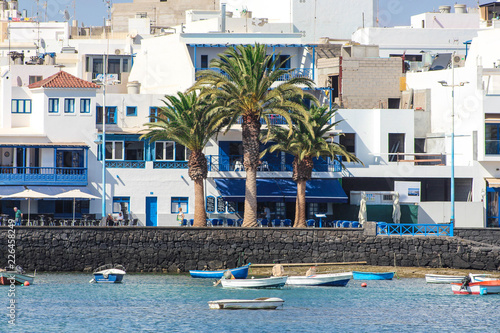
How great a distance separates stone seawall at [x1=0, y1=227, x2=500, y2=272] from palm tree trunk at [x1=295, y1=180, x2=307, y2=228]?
2.22 meters

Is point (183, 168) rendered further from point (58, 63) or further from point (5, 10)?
point (5, 10)

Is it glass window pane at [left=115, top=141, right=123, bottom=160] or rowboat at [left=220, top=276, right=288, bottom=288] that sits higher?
glass window pane at [left=115, top=141, right=123, bottom=160]

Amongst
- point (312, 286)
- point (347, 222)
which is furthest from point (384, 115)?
point (312, 286)

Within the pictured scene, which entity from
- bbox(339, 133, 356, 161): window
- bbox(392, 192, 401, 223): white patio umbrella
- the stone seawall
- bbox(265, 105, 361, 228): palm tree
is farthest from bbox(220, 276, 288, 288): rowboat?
bbox(339, 133, 356, 161): window

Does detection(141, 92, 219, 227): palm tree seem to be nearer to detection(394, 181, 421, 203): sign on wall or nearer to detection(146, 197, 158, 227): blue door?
detection(146, 197, 158, 227): blue door

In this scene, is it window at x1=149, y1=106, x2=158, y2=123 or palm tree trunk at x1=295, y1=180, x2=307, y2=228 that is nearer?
palm tree trunk at x1=295, y1=180, x2=307, y2=228

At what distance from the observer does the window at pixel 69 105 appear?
2628 inches

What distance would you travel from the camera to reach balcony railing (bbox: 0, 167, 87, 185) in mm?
64500

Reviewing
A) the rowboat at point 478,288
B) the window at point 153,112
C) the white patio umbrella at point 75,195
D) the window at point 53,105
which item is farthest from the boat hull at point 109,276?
the rowboat at point 478,288

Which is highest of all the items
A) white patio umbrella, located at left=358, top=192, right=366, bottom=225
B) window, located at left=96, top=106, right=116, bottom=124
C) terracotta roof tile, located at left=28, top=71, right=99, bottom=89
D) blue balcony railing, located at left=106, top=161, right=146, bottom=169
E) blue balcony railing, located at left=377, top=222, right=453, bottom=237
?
terracotta roof tile, located at left=28, top=71, right=99, bottom=89

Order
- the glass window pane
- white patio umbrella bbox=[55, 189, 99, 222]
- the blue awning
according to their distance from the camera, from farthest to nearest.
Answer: the glass window pane
the blue awning
white patio umbrella bbox=[55, 189, 99, 222]

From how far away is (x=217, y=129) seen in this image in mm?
61094

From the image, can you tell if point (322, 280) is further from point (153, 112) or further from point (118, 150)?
point (153, 112)

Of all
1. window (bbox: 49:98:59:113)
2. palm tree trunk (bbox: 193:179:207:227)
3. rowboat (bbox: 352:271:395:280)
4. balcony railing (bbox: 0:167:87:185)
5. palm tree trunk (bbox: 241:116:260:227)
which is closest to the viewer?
rowboat (bbox: 352:271:395:280)
